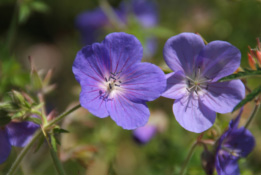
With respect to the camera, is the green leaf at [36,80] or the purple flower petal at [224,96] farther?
the green leaf at [36,80]

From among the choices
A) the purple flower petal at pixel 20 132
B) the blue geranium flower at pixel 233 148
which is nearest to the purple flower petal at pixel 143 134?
the blue geranium flower at pixel 233 148

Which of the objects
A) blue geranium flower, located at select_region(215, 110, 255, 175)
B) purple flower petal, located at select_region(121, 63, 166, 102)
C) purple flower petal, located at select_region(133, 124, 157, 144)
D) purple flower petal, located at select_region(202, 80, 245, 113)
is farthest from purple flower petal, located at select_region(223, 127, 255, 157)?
purple flower petal, located at select_region(133, 124, 157, 144)

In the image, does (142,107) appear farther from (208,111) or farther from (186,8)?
(186,8)

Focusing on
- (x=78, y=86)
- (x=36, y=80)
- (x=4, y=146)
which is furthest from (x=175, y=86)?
(x=78, y=86)

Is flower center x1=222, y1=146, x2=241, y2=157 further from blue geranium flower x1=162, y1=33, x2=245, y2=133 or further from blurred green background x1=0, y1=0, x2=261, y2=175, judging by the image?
blue geranium flower x1=162, y1=33, x2=245, y2=133

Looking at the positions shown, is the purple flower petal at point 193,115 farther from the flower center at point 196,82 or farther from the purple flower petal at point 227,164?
the purple flower petal at point 227,164
